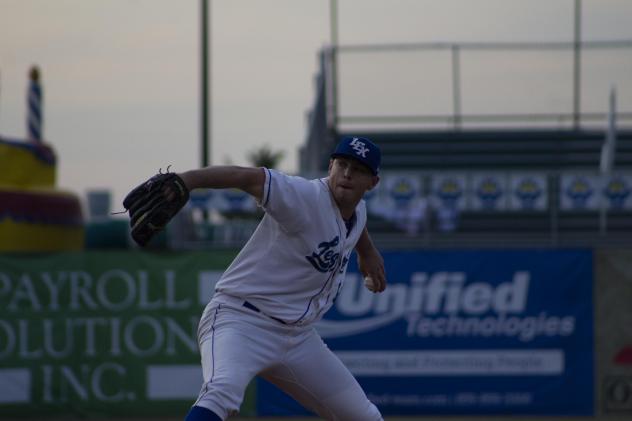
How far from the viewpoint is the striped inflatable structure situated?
14.2 metres

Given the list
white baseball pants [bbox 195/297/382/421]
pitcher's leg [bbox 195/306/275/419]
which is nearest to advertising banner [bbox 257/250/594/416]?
white baseball pants [bbox 195/297/382/421]

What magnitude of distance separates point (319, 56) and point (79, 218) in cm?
429

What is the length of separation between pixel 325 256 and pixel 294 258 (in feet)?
0.53

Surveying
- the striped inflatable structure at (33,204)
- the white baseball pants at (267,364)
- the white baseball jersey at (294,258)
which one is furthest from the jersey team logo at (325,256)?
the striped inflatable structure at (33,204)

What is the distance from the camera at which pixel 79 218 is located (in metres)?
16.4

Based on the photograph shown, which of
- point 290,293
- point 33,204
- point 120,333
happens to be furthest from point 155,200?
point 33,204

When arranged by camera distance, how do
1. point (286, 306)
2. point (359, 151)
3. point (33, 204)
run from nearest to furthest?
point (359, 151), point (286, 306), point (33, 204)

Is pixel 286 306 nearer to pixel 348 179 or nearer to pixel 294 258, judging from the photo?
pixel 294 258

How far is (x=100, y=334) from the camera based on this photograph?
38.2ft

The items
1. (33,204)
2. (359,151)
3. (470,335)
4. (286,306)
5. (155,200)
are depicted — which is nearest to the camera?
(155,200)

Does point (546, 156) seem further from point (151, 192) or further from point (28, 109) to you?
point (151, 192)

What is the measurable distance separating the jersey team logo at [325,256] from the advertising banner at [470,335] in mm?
5819

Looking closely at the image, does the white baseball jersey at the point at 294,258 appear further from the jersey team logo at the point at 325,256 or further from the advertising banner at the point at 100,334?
the advertising banner at the point at 100,334

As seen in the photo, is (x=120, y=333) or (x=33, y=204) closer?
(x=120, y=333)
